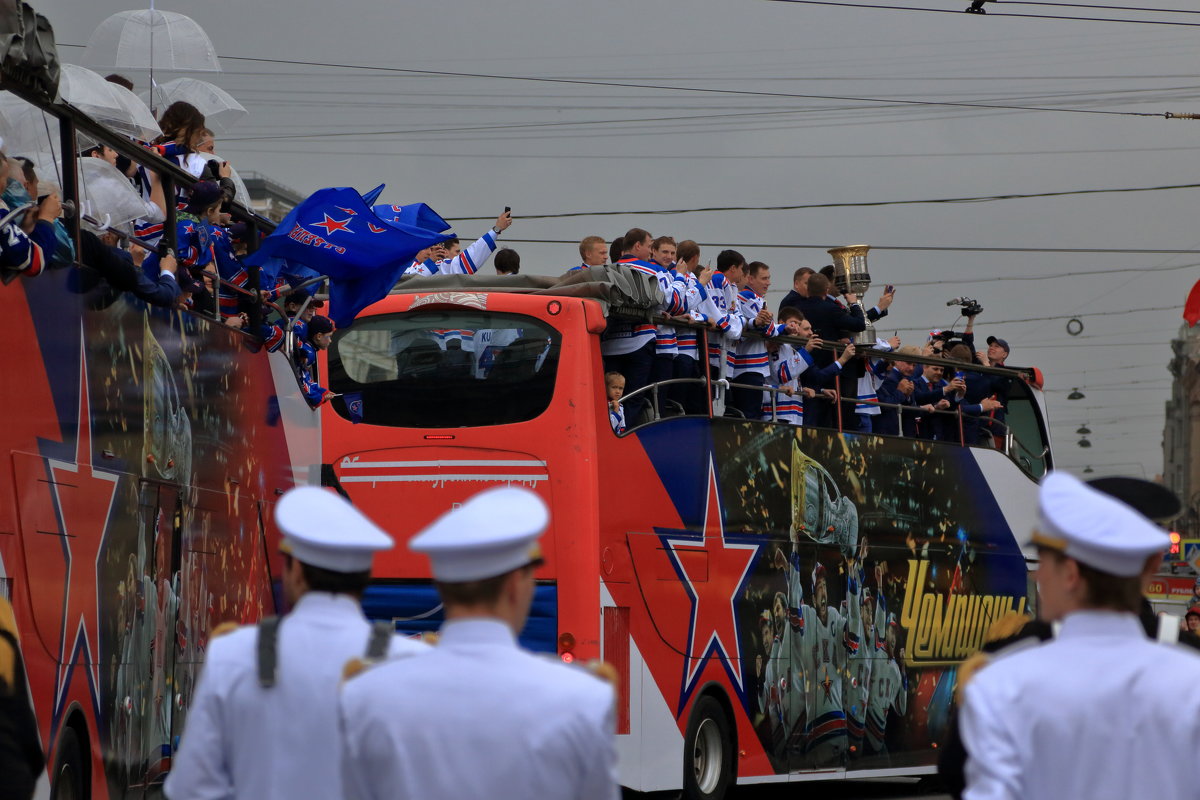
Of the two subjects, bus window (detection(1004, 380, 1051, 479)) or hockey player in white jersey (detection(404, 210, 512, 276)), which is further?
bus window (detection(1004, 380, 1051, 479))

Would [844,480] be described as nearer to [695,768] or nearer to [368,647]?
[695,768]

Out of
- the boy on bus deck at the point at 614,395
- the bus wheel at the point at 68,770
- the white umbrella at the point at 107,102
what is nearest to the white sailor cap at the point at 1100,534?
the bus wheel at the point at 68,770

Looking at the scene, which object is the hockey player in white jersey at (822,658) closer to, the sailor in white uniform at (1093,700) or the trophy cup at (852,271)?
the trophy cup at (852,271)

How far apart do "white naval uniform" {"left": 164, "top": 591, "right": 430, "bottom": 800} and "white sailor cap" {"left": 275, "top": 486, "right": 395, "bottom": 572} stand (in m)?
0.10

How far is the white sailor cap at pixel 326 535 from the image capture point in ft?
14.1

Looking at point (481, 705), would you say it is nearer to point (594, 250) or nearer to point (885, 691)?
point (594, 250)

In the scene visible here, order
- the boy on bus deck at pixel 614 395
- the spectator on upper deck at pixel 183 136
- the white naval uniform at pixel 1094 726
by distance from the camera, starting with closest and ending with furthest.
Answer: the white naval uniform at pixel 1094 726
the spectator on upper deck at pixel 183 136
the boy on bus deck at pixel 614 395

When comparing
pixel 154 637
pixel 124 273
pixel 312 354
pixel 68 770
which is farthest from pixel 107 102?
pixel 68 770

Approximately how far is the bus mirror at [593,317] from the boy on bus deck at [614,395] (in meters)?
0.39

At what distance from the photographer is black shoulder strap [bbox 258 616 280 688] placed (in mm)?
4348

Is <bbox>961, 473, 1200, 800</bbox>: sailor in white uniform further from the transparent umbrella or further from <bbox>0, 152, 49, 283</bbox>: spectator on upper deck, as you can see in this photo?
the transparent umbrella

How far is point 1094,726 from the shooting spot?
3.89m

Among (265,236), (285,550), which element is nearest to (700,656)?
(265,236)

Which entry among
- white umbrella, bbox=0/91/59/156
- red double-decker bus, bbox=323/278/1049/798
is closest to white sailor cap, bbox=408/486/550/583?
white umbrella, bbox=0/91/59/156
